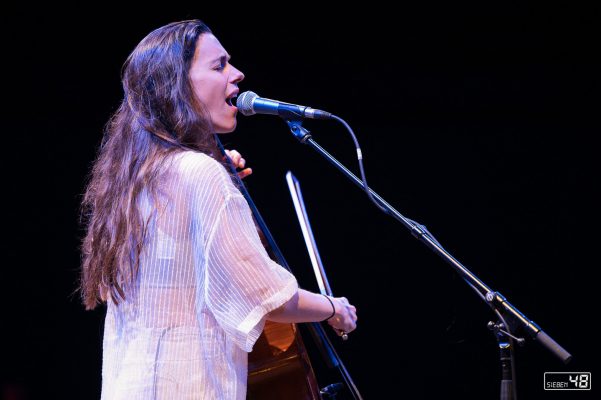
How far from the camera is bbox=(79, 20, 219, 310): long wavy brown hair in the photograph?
1.49 metres

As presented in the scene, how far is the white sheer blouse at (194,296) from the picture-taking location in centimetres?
137

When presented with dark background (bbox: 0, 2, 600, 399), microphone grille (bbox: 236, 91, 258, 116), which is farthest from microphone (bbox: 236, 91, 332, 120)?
dark background (bbox: 0, 2, 600, 399)

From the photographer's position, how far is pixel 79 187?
359cm

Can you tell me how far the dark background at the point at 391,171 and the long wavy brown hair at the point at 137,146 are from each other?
175 cm

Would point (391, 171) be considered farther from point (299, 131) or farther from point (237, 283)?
point (237, 283)

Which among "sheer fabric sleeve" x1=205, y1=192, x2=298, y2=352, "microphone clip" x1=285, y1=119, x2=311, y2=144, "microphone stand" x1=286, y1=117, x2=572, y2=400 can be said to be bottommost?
"microphone stand" x1=286, y1=117, x2=572, y2=400

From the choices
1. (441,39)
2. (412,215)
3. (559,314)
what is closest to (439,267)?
(412,215)

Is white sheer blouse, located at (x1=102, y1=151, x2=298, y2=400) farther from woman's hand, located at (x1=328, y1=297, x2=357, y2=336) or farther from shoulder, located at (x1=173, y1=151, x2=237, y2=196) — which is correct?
woman's hand, located at (x1=328, y1=297, x2=357, y2=336)

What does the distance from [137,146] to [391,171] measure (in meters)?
A: 2.34

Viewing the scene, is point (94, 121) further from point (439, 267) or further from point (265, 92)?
point (439, 267)

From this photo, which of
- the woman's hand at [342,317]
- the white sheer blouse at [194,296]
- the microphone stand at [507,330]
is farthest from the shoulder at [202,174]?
the microphone stand at [507,330]

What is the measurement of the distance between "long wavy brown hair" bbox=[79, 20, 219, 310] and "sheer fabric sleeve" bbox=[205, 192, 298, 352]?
187 millimetres

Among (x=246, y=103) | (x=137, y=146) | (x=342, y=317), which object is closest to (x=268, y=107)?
(x=246, y=103)

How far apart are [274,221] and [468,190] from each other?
3.65ft
